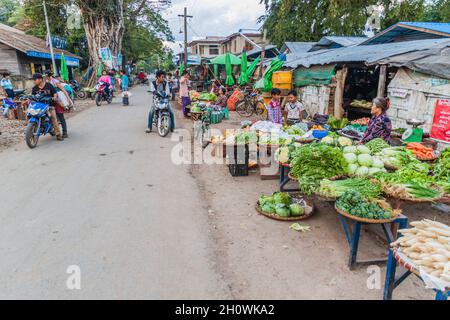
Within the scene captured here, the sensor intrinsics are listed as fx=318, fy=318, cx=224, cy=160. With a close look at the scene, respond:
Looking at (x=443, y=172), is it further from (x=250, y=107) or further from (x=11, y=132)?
(x=11, y=132)

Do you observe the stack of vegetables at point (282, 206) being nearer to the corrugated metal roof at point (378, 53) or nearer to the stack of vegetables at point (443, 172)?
the stack of vegetables at point (443, 172)

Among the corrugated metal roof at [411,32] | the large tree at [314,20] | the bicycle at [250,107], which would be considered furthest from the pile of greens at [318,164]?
the large tree at [314,20]

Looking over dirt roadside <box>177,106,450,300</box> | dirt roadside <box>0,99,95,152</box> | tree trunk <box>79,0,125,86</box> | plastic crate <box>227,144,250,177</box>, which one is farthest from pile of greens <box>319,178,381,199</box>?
tree trunk <box>79,0,125,86</box>

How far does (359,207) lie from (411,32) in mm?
11450

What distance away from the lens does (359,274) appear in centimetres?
340

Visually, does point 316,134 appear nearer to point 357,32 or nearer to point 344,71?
point 344,71

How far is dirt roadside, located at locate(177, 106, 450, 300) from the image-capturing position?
10.2ft

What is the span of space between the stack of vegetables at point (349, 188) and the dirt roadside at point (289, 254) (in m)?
0.66

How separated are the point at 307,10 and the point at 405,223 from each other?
2255 cm

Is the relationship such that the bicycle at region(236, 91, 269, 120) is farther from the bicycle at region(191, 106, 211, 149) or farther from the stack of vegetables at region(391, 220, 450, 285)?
the stack of vegetables at region(391, 220, 450, 285)

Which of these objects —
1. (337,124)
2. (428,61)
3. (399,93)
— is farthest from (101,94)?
(428,61)

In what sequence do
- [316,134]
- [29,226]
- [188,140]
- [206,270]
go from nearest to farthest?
[206,270], [29,226], [316,134], [188,140]

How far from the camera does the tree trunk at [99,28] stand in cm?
2494

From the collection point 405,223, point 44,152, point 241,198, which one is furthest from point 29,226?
point 405,223
